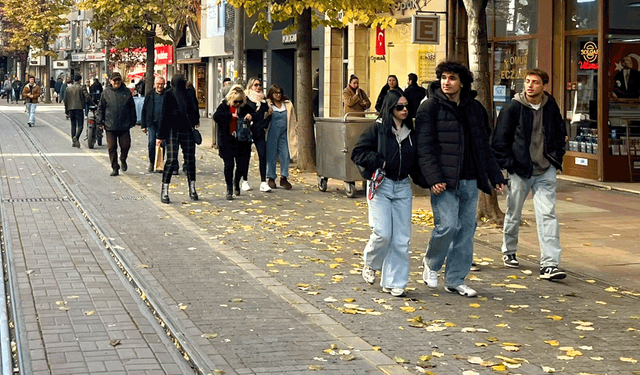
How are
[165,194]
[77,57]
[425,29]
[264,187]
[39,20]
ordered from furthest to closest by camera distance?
1. [77,57]
2. [39,20]
3. [425,29]
4. [264,187]
5. [165,194]

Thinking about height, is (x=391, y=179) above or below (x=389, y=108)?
below

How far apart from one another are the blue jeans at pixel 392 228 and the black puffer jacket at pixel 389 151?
116 mm

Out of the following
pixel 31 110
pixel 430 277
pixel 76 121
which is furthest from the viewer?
pixel 31 110

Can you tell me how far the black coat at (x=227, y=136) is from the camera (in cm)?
1659

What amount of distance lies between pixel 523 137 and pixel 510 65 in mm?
11956

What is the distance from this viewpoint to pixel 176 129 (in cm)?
1603

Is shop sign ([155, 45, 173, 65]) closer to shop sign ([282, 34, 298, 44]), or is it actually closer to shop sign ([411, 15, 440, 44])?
shop sign ([282, 34, 298, 44])

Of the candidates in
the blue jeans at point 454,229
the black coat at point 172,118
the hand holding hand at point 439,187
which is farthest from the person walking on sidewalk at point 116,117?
the hand holding hand at point 439,187

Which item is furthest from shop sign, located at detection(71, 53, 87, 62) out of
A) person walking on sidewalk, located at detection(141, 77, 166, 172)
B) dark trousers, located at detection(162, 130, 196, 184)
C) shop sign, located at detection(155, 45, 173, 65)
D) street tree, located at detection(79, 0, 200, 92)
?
dark trousers, located at detection(162, 130, 196, 184)

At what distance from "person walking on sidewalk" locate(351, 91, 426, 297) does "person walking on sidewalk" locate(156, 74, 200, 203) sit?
6.98 m

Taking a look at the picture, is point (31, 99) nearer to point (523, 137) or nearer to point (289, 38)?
point (289, 38)

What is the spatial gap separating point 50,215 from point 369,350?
7.81 meters

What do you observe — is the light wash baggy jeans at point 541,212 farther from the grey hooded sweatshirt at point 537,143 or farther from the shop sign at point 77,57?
the shop sign at point 77,57

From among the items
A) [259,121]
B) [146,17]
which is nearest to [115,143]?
[259,121]
